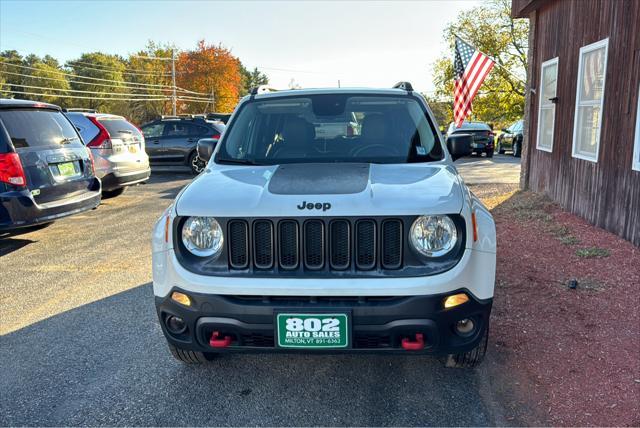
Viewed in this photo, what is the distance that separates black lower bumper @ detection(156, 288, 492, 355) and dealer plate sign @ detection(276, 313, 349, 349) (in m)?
0.03

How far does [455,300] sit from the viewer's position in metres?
2.69

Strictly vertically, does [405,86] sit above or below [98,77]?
below

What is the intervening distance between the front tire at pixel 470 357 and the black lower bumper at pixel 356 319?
37 cm

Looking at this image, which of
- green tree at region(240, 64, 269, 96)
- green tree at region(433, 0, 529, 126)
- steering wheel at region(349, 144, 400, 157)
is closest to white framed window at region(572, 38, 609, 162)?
steering wheel at region(349, 144, 400, 157)

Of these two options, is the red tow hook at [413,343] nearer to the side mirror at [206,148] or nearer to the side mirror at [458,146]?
the side mirror at [458,146]

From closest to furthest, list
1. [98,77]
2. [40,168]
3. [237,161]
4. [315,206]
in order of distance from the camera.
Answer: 1. [315,206]
2. [237,161]
3. [40,168]
4. [98,77]

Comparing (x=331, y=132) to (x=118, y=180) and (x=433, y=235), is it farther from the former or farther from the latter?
(x=118, y=180)

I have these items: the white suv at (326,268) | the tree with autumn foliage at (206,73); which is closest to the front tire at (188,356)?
the white suv at (326,268)

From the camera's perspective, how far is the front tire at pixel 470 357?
10.3 ft

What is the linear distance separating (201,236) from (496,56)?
1229 inches

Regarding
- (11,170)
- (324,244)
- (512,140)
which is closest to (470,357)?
(324,244)

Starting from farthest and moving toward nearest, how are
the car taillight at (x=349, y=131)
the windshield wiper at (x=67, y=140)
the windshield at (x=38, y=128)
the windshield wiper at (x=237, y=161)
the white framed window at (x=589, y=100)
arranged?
the white framed window at (x=589, y=100)
the windshield wiper at (x=67, y=140)
the windshield at (x=38, y=128)
the car taillight at (x=349, y=131)
the windshield wiper at (x=237, y=161)

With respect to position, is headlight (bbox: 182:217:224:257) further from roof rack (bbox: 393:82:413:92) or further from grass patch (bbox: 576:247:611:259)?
grass patch (bbox: 576:247:611:259)

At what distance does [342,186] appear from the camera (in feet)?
9.75
